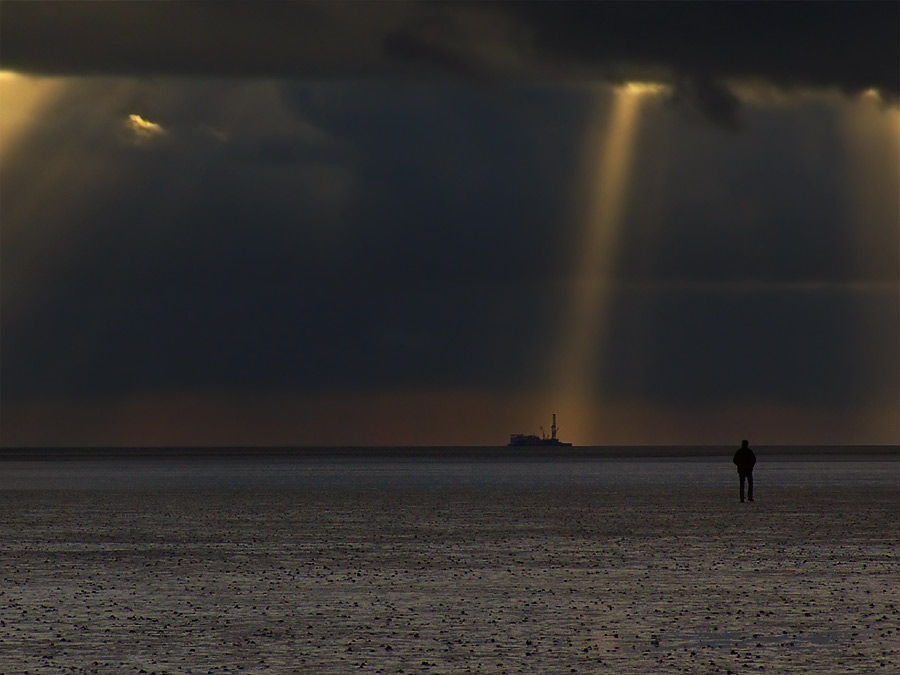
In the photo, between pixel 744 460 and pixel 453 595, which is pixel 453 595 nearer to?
pixel 453 595

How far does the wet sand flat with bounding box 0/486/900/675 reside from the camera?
19.0 m

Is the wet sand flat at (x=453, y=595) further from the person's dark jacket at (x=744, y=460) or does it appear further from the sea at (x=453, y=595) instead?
the person's dark jacket at (x=744, y=460)

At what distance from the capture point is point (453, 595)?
25.7 metres

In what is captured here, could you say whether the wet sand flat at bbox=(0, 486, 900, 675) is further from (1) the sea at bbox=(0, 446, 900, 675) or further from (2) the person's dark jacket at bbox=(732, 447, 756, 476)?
(2) the person's dark jacket at bbox=(732, 447, 756, 476)

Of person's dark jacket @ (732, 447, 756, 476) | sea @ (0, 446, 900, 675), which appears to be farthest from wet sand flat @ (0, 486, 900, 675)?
person's dark jacket @ (732, 447, 756, 476)

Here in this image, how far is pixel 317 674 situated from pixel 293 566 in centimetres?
1397

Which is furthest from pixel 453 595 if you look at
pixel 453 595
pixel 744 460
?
pixel 744 460

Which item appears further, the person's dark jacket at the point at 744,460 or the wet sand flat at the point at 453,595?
the person's dark jacket at the point at 744,460

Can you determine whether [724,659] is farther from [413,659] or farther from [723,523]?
[723,523]

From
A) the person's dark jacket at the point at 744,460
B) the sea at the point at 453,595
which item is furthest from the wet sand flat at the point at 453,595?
the person's dark jacket at the point at 744,460

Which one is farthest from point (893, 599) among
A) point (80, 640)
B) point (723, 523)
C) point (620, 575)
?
point (723, 523)

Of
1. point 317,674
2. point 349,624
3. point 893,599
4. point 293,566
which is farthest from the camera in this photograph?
point 293,566

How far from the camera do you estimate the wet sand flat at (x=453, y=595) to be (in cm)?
1895

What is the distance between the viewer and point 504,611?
23.5m
